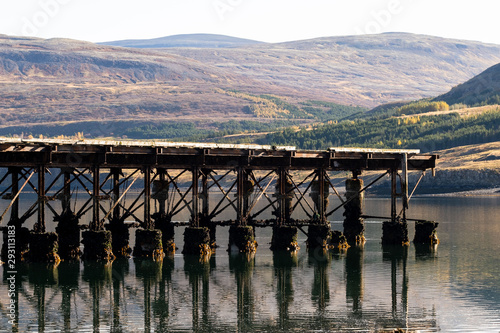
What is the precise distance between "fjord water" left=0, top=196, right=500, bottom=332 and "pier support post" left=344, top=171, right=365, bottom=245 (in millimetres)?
2883

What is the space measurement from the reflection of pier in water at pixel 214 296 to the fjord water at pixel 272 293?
5 centimetres

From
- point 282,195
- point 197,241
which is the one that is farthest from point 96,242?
point 282,195

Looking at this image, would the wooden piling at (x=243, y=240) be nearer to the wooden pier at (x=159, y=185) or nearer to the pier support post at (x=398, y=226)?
the wooden pier at (x=159, y=185)

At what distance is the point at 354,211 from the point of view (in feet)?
203

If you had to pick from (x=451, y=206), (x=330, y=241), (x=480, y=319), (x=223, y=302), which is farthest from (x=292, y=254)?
(x=451, y=206)

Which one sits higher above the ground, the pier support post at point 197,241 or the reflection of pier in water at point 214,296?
the pier support post at point 197,241

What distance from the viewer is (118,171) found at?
5550 cm

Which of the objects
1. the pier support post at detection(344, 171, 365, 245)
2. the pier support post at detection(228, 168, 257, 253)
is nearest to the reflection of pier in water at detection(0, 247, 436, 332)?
the pier support post at detection(228, 168, 257, 253)

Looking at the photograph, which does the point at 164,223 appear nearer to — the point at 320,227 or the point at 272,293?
the point at 320,227

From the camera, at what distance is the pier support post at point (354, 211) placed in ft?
202

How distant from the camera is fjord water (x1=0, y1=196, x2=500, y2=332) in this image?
35.8 metres

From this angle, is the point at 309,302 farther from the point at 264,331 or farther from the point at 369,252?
the point at 369,252

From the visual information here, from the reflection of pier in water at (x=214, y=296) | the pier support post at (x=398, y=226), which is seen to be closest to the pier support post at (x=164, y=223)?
the reflection of pier in water at (x=214, y=296)

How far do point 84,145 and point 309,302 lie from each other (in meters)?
15.9
